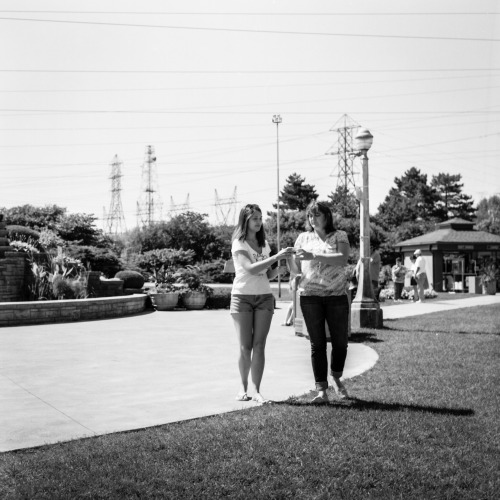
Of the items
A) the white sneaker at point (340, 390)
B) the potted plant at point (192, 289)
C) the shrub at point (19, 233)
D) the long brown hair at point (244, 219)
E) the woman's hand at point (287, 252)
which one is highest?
the shrub at point (19, 233)

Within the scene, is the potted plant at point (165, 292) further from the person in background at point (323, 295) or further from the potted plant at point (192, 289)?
the person in background at point (323, 295)

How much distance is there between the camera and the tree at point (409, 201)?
75.0 m

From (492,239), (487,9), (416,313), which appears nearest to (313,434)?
(487,9)

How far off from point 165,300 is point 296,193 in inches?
2379

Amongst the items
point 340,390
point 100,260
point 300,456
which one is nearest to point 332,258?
point 340,390

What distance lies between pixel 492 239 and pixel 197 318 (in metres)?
23.6

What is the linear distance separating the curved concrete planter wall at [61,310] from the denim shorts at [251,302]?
895 cm

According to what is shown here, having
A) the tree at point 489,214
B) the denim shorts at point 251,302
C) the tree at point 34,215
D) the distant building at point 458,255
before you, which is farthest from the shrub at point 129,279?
the tree at point 489,214

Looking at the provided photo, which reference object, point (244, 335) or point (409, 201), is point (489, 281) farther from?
point (409, 201)

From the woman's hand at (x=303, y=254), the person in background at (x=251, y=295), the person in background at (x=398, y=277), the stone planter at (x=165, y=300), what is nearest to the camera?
the woman's hand at (x=303, y=254)

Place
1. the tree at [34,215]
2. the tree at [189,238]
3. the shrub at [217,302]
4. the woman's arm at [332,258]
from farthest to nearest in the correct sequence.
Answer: the tree at [189,238], the tree at [34,215], the shrub at [217,302], the woman's arm at [332,258]

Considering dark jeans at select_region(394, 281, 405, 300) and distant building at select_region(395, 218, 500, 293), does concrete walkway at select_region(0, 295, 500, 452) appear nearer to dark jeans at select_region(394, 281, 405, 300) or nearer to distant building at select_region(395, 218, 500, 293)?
dark jeans at select_region(394, 281, 405, 300)

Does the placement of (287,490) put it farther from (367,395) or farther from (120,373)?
(120,373)

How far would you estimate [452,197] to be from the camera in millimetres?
85312
